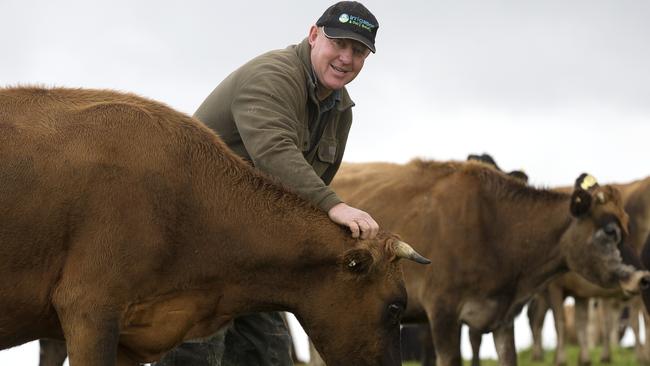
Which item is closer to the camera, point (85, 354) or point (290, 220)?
point (85, 354)

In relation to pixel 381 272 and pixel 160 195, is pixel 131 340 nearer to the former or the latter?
pixel 160 195

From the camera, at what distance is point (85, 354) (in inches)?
250

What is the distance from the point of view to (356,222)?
694cm

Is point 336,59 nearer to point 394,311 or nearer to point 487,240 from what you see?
point 394,311

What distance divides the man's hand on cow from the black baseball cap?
3.20ft

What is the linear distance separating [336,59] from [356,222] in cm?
102

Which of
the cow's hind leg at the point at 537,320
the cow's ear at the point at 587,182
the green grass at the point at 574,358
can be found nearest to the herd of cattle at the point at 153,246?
the cow's ear at the point at 587,182

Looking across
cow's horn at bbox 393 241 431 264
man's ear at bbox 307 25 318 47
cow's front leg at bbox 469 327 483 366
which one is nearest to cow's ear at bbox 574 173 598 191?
cow's front leg at bbox 469 327 483 366

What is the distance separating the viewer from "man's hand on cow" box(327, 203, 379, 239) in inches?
272

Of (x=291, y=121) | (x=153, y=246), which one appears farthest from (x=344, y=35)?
(x=153, y=246)

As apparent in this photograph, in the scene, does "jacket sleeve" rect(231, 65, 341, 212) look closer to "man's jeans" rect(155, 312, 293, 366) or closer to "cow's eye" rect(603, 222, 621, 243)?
"man's jeans" rect(155, 312, 293, 366)

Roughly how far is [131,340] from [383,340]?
51.4 inches

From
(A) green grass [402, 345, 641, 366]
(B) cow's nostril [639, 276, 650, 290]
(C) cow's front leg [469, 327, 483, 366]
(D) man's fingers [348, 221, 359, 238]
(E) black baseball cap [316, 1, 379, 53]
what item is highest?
(E) black baseball cap [316, 1, 379, 53]

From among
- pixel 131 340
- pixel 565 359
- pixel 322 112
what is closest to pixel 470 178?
pixel 565 359
